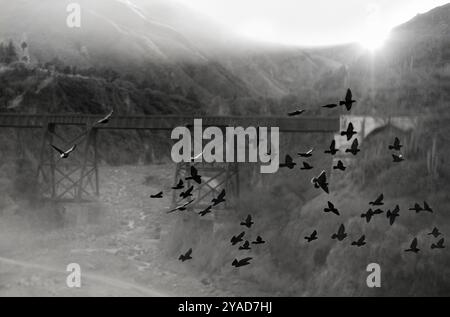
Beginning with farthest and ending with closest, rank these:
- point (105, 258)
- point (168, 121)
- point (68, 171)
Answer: point (68, 171)
point (168, 121)
point (105, 258)

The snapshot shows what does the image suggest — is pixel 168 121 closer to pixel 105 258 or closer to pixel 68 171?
pixel 105 258

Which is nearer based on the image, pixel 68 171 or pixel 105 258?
pixel 105 258

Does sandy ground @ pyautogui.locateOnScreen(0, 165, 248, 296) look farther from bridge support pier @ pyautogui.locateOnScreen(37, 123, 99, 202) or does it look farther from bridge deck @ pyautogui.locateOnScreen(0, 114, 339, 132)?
bridge deck @ pyautogui.locateOnScreen(0, 114, 339, 132)

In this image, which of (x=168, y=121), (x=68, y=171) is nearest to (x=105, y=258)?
(x=168, y=121)

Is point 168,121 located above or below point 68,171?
above

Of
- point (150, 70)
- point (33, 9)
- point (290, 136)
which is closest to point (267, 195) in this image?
point (290, 136)

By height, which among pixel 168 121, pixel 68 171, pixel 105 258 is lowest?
pixel 105 258
